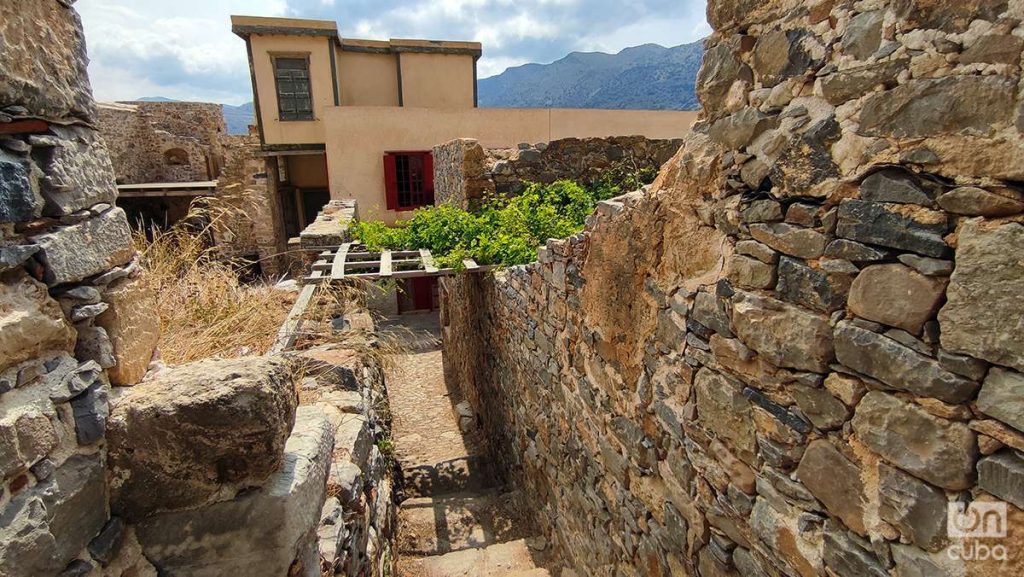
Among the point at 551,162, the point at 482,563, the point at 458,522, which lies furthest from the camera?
the point at 551,162

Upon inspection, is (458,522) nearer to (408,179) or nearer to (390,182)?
(390,182)

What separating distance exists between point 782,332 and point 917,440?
44 centimetres

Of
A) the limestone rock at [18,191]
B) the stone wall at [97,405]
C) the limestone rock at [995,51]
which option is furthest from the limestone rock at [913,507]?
the limestone rock at [18,191]

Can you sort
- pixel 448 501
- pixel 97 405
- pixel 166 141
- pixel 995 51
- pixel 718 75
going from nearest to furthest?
pixel 995 51 → pixel 97 405 → pixel 718 75 → pixel 448 501 → pixel 166 141

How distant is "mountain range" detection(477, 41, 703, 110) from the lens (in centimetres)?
6544

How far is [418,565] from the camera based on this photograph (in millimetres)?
3857

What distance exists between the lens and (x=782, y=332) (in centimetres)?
156

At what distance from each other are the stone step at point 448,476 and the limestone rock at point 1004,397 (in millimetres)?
4995

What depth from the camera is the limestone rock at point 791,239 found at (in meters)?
1.43

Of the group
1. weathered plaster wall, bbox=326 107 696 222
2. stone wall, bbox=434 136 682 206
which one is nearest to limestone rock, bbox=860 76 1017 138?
stone wall, bbox=434 136 682 206

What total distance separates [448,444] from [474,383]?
0.86 m

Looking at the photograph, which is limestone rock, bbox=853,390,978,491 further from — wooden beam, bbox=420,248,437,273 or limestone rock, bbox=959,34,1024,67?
wooden beam, bbox=420,248,437,273

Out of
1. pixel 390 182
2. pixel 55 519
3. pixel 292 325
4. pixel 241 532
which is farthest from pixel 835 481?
pixel 390 182

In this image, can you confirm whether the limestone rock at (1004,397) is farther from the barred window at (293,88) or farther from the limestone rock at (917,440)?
the barred window at (293,88)
